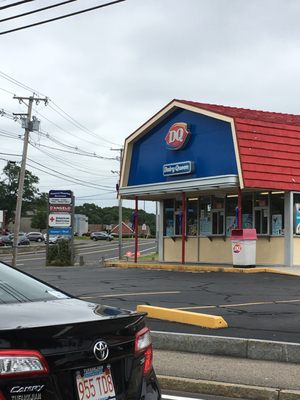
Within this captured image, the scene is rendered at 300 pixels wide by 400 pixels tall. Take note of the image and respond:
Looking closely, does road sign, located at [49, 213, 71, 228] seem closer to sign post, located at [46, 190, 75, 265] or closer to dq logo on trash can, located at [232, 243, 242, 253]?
sign post, located at [46, 190, 75, 265]

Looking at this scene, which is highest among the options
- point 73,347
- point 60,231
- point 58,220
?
point 58,220

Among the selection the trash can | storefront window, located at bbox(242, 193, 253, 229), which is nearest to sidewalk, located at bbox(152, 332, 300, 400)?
the trash can

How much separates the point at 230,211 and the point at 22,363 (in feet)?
73.2

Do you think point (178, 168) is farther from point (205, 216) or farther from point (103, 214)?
point (103, 214)

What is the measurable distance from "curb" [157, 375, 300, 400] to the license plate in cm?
317

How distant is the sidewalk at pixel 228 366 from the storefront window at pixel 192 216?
61.1ft

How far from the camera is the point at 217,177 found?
73.2ft

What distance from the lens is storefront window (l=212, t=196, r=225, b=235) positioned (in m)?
25.6

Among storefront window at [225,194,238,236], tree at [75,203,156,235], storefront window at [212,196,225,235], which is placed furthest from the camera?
tree at [75,203,156,235]

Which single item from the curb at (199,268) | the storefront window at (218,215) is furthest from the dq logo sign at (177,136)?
the curb at (199,268)

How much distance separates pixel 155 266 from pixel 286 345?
55.7ft

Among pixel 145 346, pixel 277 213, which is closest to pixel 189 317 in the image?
pixel 145 346

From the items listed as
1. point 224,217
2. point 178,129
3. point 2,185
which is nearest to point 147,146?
point 178,129

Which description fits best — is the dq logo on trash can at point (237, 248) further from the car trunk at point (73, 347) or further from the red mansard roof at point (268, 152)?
the car trunk at point (73, 347)
